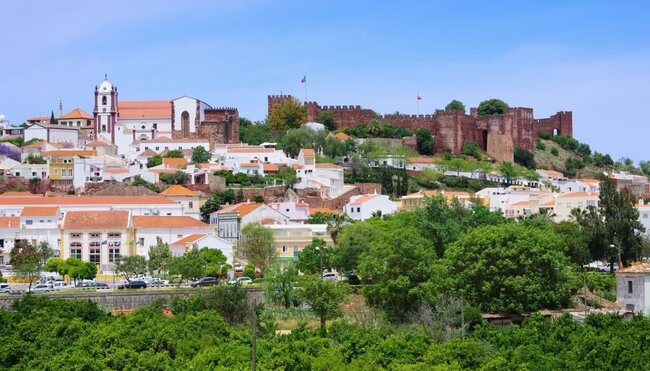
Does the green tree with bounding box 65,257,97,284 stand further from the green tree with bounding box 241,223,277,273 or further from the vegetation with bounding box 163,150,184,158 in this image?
the vegetation with bounding box 163,150,184,158

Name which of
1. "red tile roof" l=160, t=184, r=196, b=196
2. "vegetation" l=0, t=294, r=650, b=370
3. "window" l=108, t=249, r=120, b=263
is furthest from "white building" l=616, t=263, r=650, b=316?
"red tile roof" l=160, t=184, r=196, b=196

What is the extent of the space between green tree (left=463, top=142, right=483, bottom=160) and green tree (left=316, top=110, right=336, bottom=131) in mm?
10615

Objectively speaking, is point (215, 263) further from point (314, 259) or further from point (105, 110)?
point (105, 110)

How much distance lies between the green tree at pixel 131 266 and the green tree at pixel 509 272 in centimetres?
1598

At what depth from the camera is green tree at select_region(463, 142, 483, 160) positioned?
322 ft

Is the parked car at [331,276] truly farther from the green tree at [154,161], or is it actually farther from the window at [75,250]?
the green tree at [154,161]

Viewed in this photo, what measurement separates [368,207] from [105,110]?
28.9 meters

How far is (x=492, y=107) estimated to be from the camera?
344 ft

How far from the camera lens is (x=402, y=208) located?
72.9m

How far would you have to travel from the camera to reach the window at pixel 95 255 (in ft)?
197

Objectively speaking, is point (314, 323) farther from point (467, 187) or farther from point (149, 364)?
point (467, 187)

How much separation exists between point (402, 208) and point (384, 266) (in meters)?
28.5

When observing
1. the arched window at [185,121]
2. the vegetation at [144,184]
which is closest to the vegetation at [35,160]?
the vegetation at [144,184]

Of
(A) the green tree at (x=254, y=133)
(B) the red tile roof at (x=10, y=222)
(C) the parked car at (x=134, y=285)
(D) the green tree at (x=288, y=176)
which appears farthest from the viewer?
(A) the green tree at (x=254, y=133)
